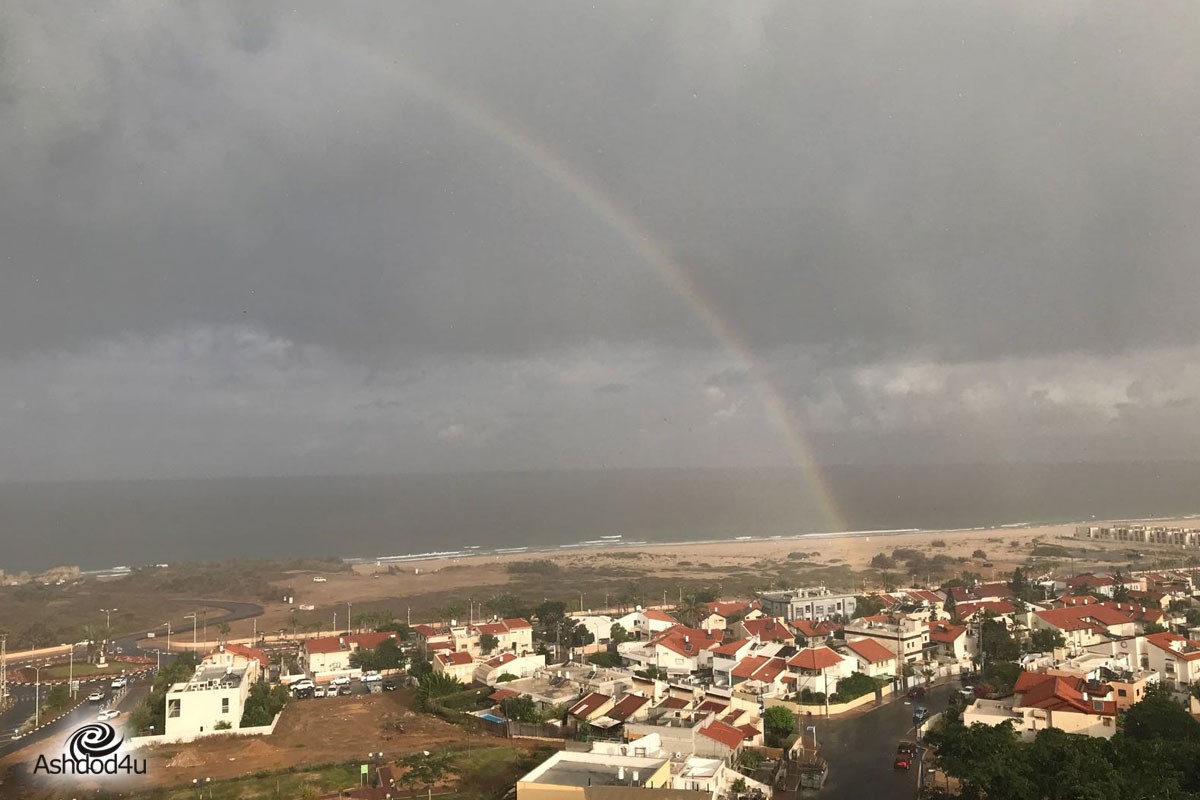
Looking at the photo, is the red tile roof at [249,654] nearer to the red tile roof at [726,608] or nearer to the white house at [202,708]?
the white house at [202,708]

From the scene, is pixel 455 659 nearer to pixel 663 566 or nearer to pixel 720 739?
pixel 720 739

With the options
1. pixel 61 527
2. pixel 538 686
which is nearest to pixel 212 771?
pixel 538 686

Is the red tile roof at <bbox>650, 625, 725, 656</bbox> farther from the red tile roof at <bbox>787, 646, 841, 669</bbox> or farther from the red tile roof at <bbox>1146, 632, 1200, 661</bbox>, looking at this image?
the red tile roof at <bbox>1146, 632, 1200, 661</bbox>

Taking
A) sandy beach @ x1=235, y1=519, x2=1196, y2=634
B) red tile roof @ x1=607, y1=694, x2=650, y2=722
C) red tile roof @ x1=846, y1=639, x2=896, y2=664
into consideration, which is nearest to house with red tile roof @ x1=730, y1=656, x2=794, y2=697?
red tile roof @ x1=846, y1=639, x2=896, y2=664

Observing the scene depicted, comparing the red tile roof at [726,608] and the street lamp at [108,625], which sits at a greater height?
the red tile roof at [726,608]

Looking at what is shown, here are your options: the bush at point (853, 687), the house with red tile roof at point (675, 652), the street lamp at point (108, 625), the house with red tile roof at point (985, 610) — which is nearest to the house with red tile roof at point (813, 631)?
the house with red tile roof at point (675, 652)

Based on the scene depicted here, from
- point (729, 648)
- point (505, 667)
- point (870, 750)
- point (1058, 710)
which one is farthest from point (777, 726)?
point (505, 667)
